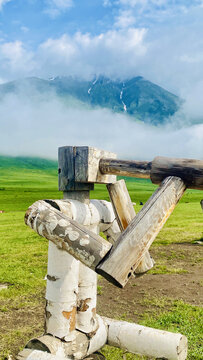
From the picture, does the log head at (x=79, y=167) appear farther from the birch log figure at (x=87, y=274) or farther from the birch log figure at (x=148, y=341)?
the birch log figure at (x=148, y=341)

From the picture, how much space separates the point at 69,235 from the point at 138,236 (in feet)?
2.13

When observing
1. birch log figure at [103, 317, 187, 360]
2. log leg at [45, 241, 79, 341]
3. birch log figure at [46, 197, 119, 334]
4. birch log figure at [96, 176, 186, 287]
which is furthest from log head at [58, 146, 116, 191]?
birch log figure at [103, 317, 187, 360]

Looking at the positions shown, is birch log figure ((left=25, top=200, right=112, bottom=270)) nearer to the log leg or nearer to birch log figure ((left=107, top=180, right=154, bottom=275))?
the log leg

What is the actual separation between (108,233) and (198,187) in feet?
5.89

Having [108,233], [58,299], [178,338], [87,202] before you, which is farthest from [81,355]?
[87,202]

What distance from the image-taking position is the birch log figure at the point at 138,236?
2.66 metres

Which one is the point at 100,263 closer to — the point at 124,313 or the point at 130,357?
the point at 130,357

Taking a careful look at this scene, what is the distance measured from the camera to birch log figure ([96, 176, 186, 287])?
266 centimetres

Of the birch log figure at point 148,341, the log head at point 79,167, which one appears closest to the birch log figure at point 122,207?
the log head at point 79,167

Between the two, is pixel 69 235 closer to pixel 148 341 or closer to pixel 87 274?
pixel 87 274

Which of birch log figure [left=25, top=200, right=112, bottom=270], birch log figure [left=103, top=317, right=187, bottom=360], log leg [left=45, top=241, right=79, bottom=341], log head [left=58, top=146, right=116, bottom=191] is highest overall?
log head [left=58, top=146, right=116, bottom=191]

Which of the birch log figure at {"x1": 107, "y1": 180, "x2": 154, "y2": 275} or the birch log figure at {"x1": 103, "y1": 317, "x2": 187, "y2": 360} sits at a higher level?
the birch log figure at {"x1": 107, "y1": 180, "x2": 154, "y2": 275}

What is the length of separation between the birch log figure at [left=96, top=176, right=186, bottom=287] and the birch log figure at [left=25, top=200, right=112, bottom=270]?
11 centimetres

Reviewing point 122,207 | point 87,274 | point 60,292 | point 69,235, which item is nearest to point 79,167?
point 122,207
